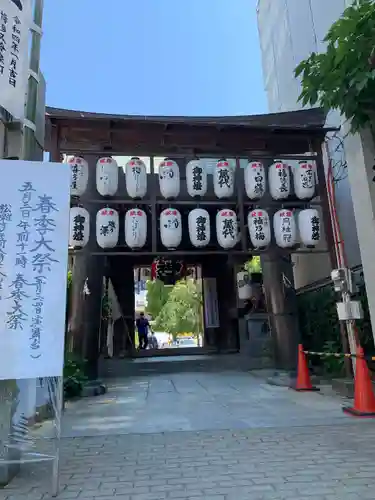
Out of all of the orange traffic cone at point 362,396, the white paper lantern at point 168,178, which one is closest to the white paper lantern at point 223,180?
the white paper lantern at point 168,178

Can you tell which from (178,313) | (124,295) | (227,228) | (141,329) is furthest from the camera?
(178,313)

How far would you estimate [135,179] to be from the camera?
7566 millimetres

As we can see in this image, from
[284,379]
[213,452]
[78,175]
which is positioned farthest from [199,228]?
[213,452]

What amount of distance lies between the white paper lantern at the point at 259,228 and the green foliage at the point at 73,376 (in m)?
4.26

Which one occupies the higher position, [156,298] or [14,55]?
[156,298]

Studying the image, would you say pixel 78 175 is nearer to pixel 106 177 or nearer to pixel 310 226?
pixel 106 177

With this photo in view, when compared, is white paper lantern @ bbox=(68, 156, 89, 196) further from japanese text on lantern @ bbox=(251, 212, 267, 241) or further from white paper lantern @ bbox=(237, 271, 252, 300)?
white paper lantern @ bbox=(237, 271, 252, 300)

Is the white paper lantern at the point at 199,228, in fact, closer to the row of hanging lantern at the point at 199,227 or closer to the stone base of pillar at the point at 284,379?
the row of hanging lantern at the point at 199,227

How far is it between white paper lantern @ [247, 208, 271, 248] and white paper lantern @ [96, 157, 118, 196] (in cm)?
272

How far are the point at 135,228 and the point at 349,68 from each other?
4478 millimetres

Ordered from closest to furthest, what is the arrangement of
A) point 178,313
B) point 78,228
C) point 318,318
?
point 78,228 < point 318,318 < point 178,313

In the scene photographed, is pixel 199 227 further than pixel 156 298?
No

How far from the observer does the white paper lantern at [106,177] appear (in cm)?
755

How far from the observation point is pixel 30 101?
4.23 meters
